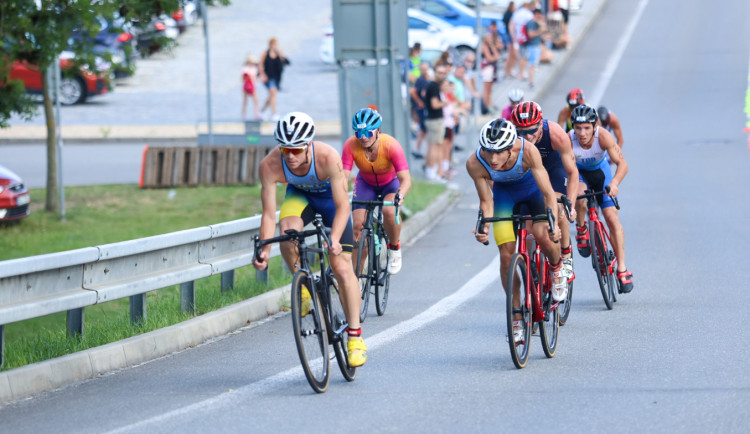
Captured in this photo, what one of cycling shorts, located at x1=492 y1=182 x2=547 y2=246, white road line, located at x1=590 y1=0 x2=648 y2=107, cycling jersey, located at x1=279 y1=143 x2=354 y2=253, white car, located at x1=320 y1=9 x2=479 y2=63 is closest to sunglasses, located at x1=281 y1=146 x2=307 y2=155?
cycling jersey, located at x1=279 y1=143 x2=354 y2=253

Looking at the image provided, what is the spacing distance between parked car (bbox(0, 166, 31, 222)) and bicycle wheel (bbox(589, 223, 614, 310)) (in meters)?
10.8

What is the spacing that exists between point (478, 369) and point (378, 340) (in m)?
1.38

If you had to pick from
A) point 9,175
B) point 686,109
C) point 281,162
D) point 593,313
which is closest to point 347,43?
point 9,175

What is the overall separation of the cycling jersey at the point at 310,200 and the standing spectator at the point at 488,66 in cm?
2083

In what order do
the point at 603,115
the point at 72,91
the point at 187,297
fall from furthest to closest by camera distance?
the point at 72,91 → the point at 603,115 → the point at 187,297

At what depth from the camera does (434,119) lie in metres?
21.6

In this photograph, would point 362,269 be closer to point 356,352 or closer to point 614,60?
point 356,352

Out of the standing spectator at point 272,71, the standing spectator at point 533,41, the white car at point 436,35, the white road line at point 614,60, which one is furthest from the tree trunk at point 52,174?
the white car at point 436,35

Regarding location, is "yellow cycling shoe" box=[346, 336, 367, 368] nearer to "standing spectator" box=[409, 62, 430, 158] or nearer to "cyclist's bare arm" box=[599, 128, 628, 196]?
"cyclist's bare arm" box=[599, 128, 628, 196]

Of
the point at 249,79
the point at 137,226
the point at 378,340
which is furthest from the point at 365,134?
the point at 249,79

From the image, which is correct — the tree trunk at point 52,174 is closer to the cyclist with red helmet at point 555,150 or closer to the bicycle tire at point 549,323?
the cyclist with red helmet at point 555,150

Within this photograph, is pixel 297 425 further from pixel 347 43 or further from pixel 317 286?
pixel 347 43

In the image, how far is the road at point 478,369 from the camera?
7.12 metres

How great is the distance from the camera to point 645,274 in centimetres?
1309
